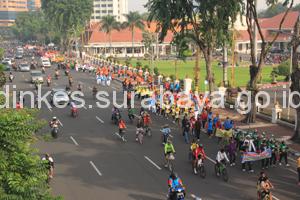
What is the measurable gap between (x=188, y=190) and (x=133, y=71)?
1639 inches

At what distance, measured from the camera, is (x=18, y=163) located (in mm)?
9477

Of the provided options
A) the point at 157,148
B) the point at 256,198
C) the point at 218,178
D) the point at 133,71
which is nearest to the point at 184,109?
the point at 157,148

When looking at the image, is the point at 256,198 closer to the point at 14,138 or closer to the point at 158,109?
the point at 14,138

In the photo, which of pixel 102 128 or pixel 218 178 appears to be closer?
pixel 218 178

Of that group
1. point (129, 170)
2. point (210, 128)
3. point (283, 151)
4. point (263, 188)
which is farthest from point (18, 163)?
point (210, 128)

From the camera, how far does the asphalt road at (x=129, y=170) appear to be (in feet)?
59.6

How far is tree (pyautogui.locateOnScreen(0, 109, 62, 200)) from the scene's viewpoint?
29.9 feet

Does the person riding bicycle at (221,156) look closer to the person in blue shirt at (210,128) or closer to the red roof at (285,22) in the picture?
the person in blue shirt at (210,128)

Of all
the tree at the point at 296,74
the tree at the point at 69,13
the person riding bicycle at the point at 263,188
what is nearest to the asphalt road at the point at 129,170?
the person riding bicycle at the point at 263,188

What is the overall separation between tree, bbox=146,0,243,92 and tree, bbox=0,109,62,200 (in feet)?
79.5

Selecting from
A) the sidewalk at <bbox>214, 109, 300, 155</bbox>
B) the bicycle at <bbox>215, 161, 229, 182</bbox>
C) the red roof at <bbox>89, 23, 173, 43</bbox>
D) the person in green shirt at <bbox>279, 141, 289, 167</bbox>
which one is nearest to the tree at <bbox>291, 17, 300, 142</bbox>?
the sidewalk at <bbox>214, 109, 300, 155</bbox>

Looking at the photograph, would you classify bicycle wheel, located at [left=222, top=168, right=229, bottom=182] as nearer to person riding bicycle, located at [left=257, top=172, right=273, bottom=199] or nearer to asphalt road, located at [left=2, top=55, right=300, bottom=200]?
asphalt road, located at [left=2, top=55, right=300, bottom=200]

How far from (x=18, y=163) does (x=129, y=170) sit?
12027mm

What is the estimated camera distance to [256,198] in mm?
17406
